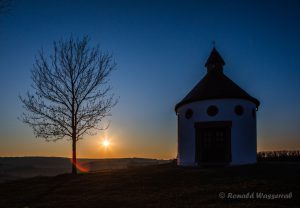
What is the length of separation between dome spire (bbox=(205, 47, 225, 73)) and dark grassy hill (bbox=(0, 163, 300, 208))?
37.0 feet

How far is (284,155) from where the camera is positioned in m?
30.5

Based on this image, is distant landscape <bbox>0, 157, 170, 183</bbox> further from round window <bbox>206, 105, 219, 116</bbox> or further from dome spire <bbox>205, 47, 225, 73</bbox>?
round window <bbox>206, 105, 219, 116</bbox>

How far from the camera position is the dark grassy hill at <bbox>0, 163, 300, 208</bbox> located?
36.1 feet

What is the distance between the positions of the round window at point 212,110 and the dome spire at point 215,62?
17.2 feet

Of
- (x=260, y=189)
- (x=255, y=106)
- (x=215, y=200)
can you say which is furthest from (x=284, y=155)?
(x=215, y=200)

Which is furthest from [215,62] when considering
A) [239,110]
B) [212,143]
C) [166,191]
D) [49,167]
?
[49,167]

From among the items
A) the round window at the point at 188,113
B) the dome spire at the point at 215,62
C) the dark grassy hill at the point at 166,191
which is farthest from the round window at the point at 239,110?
the dark grassy hill at the point at 166,191

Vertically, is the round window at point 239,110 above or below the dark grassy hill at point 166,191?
above

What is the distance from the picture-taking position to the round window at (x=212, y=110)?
2209 centimetres

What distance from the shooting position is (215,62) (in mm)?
26406

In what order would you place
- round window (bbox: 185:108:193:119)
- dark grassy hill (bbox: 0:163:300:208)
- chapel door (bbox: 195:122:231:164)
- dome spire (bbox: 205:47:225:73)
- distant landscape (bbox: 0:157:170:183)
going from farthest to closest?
distant landscape (bbox: 0:157:170:183) < dome spire (bbox: 205:47:225:73) < round window (bbox: 185:108:193:119) < chapel door (bbox: 195:122:231:164) < dark grassy hill (bbox: 0:163:300:208)

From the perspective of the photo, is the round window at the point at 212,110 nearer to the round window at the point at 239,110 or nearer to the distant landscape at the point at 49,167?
the round window at the point at 239,110

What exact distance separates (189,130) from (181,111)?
205 centimetres

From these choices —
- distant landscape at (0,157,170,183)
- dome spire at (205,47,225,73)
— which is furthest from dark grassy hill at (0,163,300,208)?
distant landscape at (0,157,170,183)
